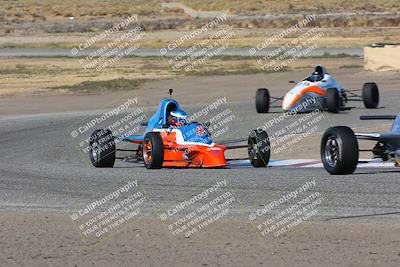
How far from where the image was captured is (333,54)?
6056 centimetres

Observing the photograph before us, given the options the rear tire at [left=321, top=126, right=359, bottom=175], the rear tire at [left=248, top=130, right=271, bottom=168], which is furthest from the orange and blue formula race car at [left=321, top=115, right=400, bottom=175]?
the rear tire at [left=248, top=130, right=271, bottom=168]

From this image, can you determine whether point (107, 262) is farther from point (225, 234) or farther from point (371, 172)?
point (371, 172)

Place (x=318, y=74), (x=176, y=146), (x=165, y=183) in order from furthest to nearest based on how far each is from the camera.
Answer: (x=318, y=74), (x=176, y=146), (x=165, y=183)

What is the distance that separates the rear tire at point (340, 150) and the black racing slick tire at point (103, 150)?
4.56 meters

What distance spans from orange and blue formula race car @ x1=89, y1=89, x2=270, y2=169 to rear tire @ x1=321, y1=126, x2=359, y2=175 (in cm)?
212

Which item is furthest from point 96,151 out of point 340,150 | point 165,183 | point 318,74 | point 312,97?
point 318,74

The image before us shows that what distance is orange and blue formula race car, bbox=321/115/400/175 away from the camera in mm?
15180

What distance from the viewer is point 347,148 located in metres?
15.1

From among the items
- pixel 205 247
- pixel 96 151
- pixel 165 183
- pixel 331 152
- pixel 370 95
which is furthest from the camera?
pixel 370 95

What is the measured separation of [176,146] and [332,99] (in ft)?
39.8

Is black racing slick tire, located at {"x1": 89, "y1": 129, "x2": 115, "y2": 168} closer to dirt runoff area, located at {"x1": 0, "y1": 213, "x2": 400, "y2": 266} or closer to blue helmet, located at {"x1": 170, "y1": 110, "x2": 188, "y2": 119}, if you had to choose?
blue helmet, located at {"x1": 170, "y1": 110, "x2": 188, "y2": 119}

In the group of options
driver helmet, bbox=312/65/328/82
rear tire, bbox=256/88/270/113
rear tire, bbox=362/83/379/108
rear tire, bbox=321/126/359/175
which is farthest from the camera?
rear tire, bbox=362/83/379/108

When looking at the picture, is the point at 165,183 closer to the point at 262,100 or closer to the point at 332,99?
the point at 332,99

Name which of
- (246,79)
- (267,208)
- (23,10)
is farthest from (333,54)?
(23,10)
